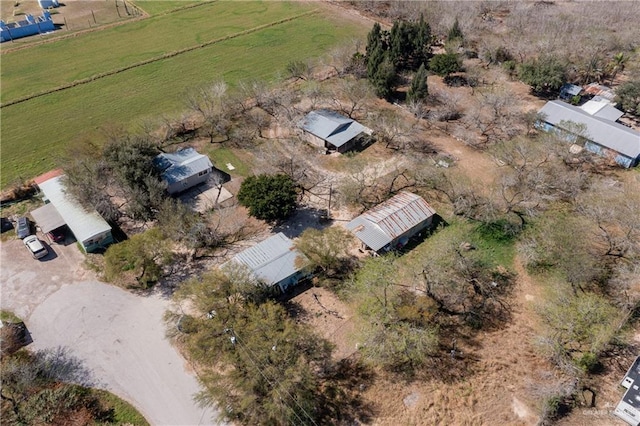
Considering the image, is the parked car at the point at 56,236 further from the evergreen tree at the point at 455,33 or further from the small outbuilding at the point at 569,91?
the small outbuilding at the point at 569,91

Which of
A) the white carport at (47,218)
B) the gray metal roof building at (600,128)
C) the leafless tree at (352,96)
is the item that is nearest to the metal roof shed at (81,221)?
the white carport at (47,218)

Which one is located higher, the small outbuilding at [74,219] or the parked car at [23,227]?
the small outbuilding at [74,219]

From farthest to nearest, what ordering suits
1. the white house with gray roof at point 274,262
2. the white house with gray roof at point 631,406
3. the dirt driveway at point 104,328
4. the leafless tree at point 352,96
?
the leafless tree at point 352,96, the white house with gray roof at point 274,262, the dirt driveway at point 104,328, the white house with gray roof at point 631,406

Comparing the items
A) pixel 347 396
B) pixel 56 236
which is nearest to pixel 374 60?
pixel 56 236

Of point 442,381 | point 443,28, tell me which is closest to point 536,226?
point 442,381

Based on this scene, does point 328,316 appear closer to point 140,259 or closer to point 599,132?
point 140,259

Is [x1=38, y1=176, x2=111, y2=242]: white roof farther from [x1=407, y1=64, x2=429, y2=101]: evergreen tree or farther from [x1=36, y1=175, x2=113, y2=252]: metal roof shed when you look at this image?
[x1=407, y1=64, x2=429, y2=101]: evergreen tree

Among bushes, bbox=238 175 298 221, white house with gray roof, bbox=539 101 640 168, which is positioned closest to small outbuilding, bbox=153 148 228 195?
bushes, bbox=238 175 298 221
